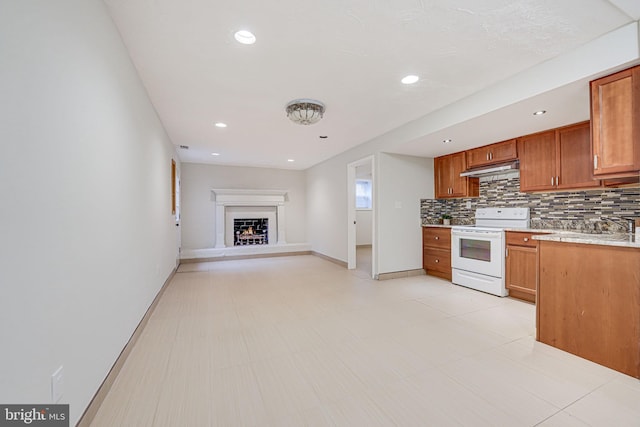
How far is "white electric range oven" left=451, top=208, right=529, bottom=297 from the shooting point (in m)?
3.58

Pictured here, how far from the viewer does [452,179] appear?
4551mm

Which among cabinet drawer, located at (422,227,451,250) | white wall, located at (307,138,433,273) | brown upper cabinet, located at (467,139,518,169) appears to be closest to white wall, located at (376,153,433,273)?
white wall, located at (307,138,433,273)

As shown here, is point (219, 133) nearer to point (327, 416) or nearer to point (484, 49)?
point (484, 49)

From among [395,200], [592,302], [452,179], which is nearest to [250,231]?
[395,200]

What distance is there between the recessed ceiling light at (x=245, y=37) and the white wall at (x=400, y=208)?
9.61 ft

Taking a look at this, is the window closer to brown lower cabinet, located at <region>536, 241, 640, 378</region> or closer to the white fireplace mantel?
the white fireplace mantel

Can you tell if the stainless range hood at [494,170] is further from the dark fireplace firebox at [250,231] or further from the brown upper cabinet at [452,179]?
the dark fireplace firebox at [250,231]

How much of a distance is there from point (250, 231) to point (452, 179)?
5264 mm

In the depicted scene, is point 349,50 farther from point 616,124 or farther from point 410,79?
point 616,124

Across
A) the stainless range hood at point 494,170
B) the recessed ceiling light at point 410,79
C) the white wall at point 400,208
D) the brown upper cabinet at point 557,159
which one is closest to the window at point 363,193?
the white wall at point 400,208

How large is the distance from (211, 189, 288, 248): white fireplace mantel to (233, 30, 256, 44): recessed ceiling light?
17.5 feet

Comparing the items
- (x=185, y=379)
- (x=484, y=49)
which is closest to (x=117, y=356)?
(x=185, y=379)

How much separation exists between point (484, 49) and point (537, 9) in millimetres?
413

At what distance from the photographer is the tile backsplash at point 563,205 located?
2.91 meters
